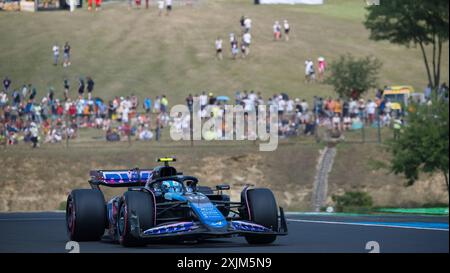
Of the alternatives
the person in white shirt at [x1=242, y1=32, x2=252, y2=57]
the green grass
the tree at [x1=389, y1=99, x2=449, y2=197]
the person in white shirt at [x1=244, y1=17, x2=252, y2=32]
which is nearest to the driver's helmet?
the tree at [x1=389, y1=99, x2=449, y2=197]

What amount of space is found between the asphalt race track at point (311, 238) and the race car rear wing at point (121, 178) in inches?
56.2

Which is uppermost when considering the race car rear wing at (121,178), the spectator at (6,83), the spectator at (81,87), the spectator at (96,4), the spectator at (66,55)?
the spectator at (96,4)

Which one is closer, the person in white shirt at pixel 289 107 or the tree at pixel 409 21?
the tree at pixel 409 21

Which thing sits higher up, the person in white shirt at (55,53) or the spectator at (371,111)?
the person in white shirt at (55,53)

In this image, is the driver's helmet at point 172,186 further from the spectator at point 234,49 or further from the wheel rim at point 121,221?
the spectator at point 234,49

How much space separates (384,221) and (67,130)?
2050 centimetres

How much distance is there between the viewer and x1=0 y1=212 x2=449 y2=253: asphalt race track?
66.1 feet

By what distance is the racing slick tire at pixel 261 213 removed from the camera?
856 inches

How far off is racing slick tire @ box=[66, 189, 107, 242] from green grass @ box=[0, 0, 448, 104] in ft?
91.1

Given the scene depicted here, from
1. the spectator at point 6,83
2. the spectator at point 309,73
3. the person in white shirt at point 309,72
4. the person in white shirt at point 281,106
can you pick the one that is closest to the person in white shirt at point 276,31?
the person in white shirt at point 309,72

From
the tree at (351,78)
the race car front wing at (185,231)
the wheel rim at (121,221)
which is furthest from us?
the tree at (351,78)

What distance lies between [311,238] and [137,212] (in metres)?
4.37

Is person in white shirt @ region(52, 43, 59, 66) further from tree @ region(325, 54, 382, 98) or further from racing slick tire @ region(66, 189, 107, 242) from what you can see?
racing slick tire @ region(66, 189, 107, 242)
